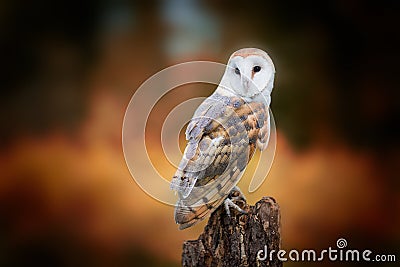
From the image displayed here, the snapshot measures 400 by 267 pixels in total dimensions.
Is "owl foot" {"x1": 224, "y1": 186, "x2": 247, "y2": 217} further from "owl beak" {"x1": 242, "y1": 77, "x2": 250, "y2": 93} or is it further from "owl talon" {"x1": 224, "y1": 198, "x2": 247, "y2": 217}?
"owl beak" {"x1": 242, "y1": 77, "x2": 250, "y2": 93}

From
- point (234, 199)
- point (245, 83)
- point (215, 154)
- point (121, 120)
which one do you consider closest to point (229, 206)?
point (234, 199)

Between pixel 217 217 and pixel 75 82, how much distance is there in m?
0.70

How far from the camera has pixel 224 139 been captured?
1.70m

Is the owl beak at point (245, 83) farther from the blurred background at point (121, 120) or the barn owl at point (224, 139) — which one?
the blurred background at point (121, 120)

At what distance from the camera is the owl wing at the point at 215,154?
1688mm

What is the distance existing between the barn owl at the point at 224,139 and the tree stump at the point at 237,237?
1.6 inches

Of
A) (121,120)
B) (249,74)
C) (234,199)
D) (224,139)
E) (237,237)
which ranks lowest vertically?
(237,237)

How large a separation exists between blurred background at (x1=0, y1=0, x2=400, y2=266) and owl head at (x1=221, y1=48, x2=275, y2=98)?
0.11m

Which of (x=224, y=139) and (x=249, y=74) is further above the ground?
(x=249, y=74)

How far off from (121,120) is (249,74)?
19.0 inches

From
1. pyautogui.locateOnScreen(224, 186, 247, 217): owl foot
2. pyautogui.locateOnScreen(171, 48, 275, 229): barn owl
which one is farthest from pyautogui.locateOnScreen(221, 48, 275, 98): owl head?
pyautogui.locateOnScreen(224, 186, 247, 217): owl foot

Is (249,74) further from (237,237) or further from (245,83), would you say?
(237,237)

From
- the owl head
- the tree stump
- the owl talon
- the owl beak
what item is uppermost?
the owl head

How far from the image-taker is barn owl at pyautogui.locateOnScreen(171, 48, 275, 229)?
169 centimetres
